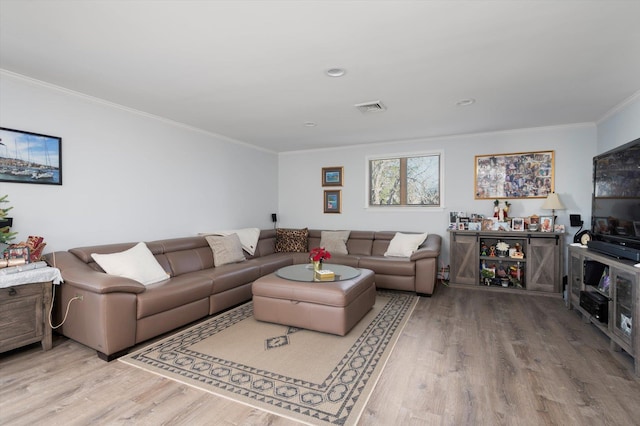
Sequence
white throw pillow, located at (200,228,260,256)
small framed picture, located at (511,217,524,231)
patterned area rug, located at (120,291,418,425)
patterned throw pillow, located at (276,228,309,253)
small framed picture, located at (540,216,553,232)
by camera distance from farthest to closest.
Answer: patterned throw pillow, located at (276,228,309,253)
white throw pillow, located at (200,228,260,256)
small framed picture, located at (511,217,524,231)
small framed picture, located at (540,216,553,232)
patterned area rug, located at (120,291,418,425)

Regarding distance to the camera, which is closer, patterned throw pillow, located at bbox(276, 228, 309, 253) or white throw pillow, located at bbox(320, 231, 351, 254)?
white throw pillow, located at bbox(320, 231, 351, 254)

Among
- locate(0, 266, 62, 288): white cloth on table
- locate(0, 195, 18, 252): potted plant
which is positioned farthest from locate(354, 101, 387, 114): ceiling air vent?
locate(0, 195, 18, 252): potted plant

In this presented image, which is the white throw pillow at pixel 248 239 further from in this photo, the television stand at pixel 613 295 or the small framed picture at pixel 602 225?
the small framed picture at pixel 602 225

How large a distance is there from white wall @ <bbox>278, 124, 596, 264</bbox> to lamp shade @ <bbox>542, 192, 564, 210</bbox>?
302 millimetres

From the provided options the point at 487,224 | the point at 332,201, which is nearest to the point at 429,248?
the point at 487,224

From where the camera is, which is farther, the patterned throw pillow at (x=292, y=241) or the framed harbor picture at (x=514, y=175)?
the patterned throw pillow at (x=292, y=241)

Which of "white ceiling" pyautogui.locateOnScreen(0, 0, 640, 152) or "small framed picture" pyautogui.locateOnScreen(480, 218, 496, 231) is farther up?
"white ceiling" pyautogui.locateOnScreen(0, 0, 640, 152)

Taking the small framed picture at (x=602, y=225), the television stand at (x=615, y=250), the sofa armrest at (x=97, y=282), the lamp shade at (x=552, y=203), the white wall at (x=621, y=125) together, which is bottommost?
the sofa armrest at (x=97, y=282)

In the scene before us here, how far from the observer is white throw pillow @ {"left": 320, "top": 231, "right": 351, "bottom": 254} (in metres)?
5.38

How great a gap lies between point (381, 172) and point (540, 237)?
262cm

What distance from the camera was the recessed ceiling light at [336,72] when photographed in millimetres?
2691

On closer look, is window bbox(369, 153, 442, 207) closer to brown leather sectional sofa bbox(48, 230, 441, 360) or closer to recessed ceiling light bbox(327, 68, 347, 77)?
brown leather sectional sofa bbox(48, 230, 441, 360)

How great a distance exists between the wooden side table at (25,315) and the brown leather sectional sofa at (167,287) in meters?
0.15

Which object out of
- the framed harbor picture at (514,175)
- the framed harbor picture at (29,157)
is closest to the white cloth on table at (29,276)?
the framed harbor picture at (29,157)
